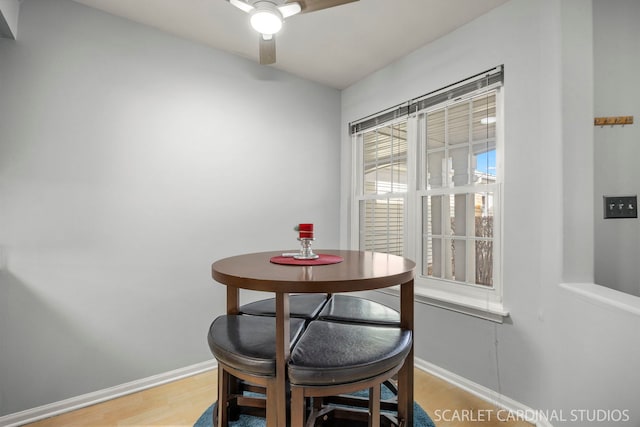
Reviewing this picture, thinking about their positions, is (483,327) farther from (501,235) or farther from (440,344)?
(501,235)

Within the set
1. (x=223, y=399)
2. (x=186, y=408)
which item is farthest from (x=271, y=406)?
(x=186, y=408)

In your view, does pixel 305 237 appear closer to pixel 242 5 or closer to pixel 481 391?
pixel 242 5

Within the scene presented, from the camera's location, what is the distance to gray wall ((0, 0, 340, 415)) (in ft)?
5.75

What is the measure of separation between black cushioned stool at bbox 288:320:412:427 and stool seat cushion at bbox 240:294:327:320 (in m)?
0.22

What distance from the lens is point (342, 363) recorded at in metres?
1.06

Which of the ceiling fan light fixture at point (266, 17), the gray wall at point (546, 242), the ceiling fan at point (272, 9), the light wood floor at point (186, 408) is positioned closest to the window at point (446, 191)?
the gray wall at point (546, 242)

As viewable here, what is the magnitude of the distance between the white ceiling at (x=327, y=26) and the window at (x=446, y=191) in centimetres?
44

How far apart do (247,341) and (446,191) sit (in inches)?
72.6

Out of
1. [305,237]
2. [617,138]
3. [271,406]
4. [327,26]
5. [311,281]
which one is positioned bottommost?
[271,406]

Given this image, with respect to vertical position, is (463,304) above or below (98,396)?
above

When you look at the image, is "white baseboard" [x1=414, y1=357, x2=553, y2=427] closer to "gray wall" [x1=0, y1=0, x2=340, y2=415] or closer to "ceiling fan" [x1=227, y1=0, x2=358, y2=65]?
"gray wall" [x1=0, y1=0, x2=340, y2=415]

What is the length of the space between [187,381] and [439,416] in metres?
1.73

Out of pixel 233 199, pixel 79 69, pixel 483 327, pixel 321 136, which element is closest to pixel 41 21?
pixel 79 69

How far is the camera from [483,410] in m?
1.85
